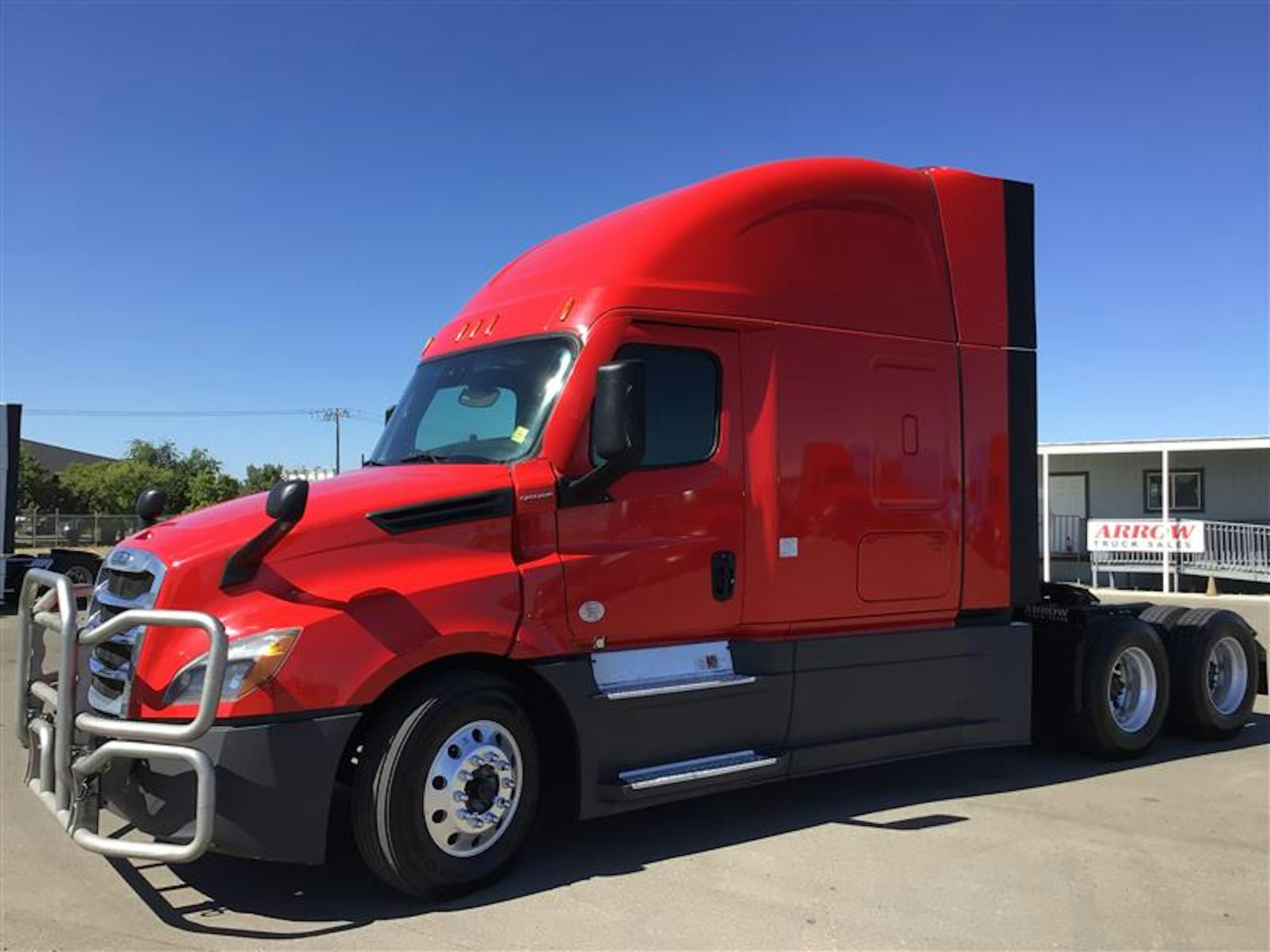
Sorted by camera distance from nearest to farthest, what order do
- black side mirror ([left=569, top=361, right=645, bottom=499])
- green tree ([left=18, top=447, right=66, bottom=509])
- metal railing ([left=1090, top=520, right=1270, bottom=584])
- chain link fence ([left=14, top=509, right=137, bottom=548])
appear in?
black side mirror ([left=569, top=361, right=645, bottom=499]) → metal railing ([left=1090, top=520, right=1270, bottom=584]) → chain link fence ([left=14, top=509, right=137, bottom=548]) → green tree ([left=18, top=447, right=66, bottom=509])

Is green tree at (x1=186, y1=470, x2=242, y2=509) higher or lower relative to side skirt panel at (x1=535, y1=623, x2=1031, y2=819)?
higher

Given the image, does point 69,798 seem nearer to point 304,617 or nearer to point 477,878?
point 304,617

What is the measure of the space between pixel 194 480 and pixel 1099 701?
68.4 metres

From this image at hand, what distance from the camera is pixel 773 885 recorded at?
4.52 m

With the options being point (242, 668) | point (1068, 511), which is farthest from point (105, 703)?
point (1068, 511)

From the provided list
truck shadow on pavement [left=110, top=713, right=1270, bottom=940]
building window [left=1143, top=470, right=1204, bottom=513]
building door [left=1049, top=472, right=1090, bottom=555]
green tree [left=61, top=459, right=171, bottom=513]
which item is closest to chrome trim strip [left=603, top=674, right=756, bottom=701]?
truck shadow on pavement [left=110, top=713, right=1270, bottom=940]

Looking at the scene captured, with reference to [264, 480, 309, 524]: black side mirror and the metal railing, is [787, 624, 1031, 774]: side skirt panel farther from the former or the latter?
the metal railing


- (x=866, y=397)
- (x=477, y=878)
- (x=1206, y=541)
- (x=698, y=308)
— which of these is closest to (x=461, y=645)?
(x=477, y=878)

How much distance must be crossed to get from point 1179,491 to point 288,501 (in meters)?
24.6

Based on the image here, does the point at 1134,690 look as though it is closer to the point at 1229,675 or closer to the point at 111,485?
the point at 1229,675

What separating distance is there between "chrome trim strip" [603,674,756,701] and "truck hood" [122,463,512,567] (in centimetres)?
116

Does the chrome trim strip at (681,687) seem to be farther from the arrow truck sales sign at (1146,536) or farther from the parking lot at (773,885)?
the arrow truck sales sign at (1146,536)

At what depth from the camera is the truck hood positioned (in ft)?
13.8

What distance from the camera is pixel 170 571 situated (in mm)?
4090
